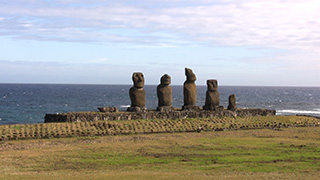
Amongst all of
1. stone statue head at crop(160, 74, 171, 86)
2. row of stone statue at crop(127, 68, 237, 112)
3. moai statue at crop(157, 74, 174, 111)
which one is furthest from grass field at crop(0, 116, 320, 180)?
stone statue head at crop(160, 74, 171, 86)

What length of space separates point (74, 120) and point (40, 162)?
1149 centimetres

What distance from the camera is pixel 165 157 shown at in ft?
72.1

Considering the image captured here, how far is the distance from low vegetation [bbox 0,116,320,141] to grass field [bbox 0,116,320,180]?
37.6 inches

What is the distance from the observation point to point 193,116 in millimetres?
35969

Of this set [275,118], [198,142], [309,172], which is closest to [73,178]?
[309,172]

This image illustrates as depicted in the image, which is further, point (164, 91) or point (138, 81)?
point (164, 91)

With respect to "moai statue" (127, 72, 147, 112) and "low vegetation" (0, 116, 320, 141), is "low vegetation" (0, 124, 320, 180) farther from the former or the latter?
"moai statue" (127, 72, 147, 112)

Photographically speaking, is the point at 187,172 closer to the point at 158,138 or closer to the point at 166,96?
the point at 158,138

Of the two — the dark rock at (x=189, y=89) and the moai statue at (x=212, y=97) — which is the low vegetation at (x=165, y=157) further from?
the moai statue at (x=212, y=97)

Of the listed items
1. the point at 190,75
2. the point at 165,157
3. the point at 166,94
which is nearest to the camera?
the point at 165,157

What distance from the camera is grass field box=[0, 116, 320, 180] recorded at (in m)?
18.0

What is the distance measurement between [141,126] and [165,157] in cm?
947

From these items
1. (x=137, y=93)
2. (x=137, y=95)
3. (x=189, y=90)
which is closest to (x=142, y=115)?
(x=137, y=95)

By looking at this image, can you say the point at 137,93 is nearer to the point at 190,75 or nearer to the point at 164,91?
the point at 164,91
